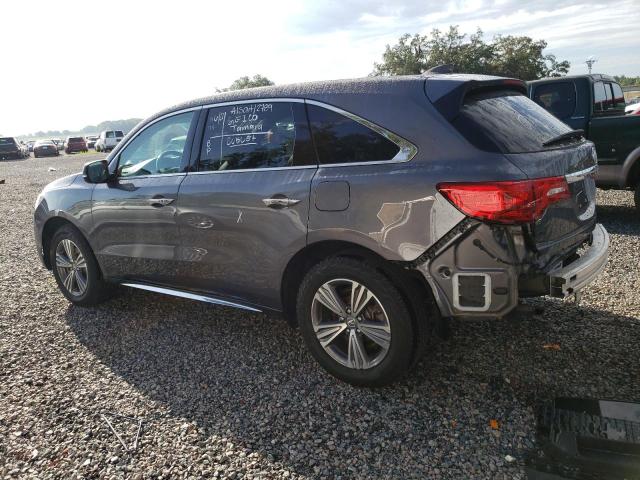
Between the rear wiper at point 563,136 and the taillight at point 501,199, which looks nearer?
the taillight at point 501,199

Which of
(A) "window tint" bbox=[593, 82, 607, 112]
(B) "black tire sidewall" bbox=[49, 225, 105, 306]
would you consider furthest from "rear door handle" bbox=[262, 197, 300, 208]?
(A) "window tint" bbox=[593, 82, 607, 112]

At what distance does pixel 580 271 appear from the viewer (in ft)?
9.25

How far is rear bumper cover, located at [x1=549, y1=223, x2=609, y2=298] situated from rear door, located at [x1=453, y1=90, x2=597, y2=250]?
0.10 meters

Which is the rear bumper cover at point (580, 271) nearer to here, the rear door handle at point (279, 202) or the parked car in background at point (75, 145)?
the rear door handle at point (279, 202)

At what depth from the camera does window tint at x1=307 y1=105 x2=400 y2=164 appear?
116 inches

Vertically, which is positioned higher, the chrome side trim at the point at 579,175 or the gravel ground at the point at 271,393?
the chrome side trim at the point at 579,175

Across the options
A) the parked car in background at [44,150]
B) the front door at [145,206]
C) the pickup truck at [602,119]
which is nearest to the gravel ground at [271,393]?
the front door at [145,206]

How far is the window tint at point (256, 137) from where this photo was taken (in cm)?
329

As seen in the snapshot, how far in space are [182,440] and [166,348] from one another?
124cm

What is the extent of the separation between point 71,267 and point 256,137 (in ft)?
8.15

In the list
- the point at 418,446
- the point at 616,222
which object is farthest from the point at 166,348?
the point at 616,222

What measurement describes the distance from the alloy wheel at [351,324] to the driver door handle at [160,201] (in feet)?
4.68

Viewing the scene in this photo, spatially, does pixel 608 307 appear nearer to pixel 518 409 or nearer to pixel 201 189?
pixel 518 409

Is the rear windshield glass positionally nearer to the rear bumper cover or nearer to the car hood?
the rear bumper cover
